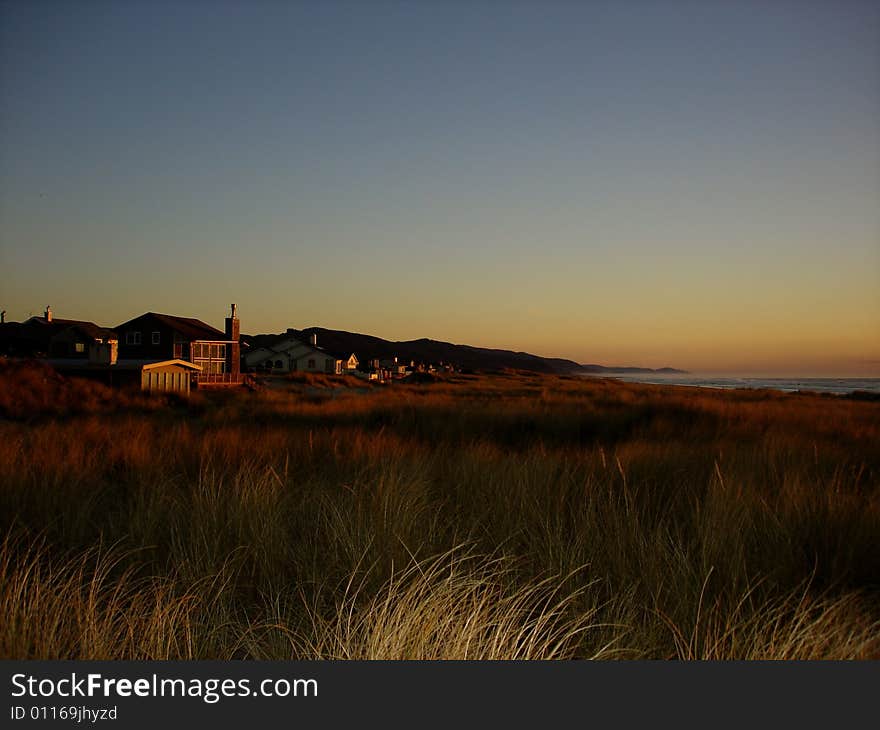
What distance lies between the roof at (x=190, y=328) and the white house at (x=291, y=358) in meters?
21.4

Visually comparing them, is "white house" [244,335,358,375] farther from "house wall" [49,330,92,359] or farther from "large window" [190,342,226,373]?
"house wall" [49,330,92,359]

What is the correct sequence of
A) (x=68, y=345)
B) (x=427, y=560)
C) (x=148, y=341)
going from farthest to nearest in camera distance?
1. (x=68, y=345)
2. (x=148, y=341)
3. (x=427, y=560)

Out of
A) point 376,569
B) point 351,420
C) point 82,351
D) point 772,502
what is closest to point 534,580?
point 376,569

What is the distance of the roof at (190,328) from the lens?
3984cm

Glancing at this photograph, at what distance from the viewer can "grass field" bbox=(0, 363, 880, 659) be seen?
253cm

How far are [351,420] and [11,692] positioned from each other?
9501mm

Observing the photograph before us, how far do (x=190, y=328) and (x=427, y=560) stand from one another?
41761 mm

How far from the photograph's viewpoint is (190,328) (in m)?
41.0

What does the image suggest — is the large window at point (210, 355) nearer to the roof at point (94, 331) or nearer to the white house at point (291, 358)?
the roof at point (94, 331)

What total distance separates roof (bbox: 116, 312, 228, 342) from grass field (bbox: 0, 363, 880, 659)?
36168mm

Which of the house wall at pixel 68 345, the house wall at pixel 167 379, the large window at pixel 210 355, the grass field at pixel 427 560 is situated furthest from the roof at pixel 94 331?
the grass field at pixel 427 560

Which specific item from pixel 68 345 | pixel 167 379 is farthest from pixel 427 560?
pixel 68 345

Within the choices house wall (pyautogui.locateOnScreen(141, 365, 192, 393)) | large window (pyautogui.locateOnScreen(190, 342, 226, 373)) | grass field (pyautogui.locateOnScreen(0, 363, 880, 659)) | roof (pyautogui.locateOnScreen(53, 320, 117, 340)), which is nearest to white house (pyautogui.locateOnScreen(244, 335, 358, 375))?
roof (pyautogui.locateOnScreen(53, 320, 117, 340))

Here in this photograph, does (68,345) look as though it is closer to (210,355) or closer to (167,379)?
(210,355)
